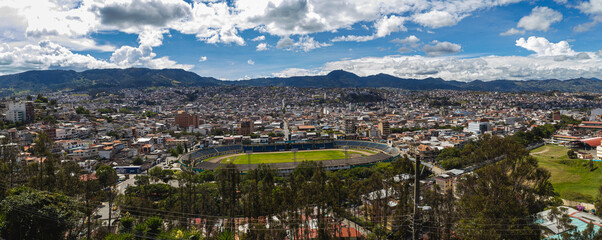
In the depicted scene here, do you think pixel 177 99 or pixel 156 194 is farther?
pixel 177 99

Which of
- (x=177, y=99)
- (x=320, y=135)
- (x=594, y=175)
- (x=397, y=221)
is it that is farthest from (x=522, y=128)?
(x=177, y=99)

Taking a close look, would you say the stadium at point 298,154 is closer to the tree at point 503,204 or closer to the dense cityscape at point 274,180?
the dense cityscape at point 274,180

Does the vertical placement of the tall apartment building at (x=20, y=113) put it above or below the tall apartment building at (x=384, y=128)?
above

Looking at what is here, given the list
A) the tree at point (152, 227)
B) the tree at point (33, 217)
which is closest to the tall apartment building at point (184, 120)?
the tree at point (33, 217)

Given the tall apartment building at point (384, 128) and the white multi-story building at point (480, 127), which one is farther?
the tall apartment building at point (384, 128)

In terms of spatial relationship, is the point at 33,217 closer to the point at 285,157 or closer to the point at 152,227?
the point at 152,227

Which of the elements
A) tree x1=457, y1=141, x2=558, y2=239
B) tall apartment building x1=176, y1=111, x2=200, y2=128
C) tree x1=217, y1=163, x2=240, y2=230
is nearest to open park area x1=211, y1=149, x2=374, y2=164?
tree x1=217, y1=163, x2=240, y2=230

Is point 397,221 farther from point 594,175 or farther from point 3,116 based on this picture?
→ point 3,116
